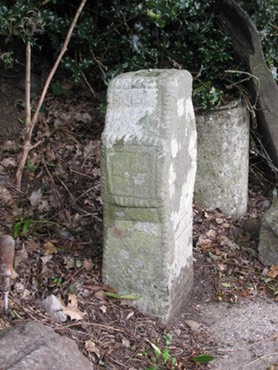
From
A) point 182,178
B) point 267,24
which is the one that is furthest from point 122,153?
point 267,24

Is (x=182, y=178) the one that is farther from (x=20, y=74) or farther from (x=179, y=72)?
(x=20, y=74)

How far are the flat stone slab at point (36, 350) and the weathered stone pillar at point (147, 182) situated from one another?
747 mm

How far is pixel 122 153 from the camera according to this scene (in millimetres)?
3137

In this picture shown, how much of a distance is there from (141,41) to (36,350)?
2.92m

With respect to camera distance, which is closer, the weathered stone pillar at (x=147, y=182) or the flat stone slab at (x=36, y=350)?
the flat stone slab at (x=36, y=350)

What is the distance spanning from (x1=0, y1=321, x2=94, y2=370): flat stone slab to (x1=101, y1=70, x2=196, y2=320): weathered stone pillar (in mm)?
747

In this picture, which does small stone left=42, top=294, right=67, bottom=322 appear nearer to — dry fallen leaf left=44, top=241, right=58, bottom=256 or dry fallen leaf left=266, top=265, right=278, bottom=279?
dry fallen leaf left=44, top=241, right=58, bottom=256

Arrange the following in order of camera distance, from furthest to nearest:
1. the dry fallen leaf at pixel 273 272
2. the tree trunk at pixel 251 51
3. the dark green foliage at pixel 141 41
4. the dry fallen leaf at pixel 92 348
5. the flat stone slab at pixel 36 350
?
1. the tree trunk at pixel 251 51
2. the dark green foliage at pixel 141 41
3. the dry fallen leaf at pixel 273 272
4. the dry fallen leaf at pixel 92 348
5. the flat stone slab at pixel 36 350

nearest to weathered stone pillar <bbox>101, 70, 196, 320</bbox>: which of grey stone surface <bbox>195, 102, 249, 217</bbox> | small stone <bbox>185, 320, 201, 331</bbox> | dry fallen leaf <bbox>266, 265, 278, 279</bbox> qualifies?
small stone <bbox>185, 320, 201, 331</bbox>

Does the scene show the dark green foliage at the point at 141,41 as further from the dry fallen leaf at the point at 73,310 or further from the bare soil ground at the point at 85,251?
the dry fallen leaf at the point at 73,310

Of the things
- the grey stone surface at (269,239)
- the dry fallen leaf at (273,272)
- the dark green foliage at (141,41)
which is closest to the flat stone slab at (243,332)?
the dry fallen leaf at (273,272)

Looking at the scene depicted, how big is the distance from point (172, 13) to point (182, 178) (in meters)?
1.58

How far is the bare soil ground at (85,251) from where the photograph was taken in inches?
127

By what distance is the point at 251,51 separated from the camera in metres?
4.90
